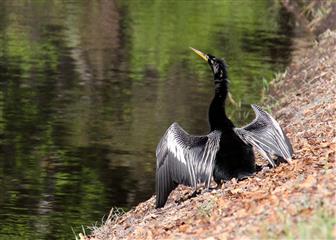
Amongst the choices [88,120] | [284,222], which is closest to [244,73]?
[88,120]

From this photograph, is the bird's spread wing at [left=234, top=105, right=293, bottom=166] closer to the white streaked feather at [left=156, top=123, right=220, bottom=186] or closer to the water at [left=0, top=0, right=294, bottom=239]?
the white streaked feather at [left=156, top=123, right=220, bottom=186]

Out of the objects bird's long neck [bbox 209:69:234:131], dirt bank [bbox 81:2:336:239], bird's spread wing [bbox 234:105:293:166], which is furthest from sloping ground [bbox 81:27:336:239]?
bird's long neck [bbox 209:69:234:131]

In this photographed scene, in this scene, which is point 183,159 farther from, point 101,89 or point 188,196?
point 101,89

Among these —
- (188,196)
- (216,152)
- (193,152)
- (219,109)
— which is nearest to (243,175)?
(216,152)

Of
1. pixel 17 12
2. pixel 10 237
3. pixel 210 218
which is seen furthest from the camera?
pixel 17 12

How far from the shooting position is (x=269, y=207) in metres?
8.17

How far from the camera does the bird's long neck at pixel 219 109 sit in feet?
33.6

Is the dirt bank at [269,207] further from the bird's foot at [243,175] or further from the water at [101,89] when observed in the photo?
the water at [101,89]

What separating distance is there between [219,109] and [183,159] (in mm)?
677

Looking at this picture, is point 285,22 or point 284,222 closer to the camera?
point 284,222

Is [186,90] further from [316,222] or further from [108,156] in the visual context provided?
[316,222]

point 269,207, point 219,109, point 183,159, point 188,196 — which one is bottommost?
point 188,196

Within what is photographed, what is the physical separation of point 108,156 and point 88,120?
2.73m

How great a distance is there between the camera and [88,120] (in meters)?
19.9
